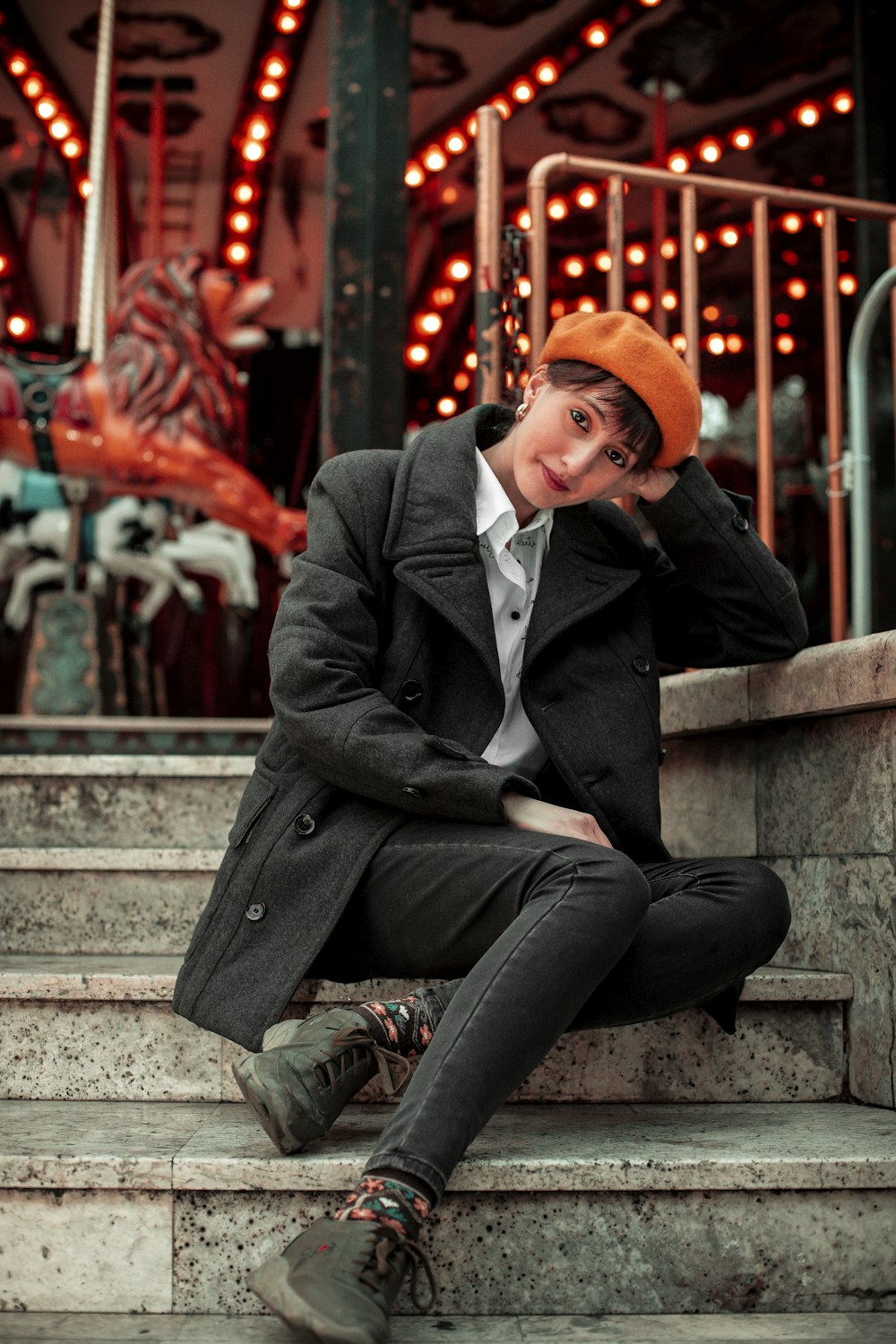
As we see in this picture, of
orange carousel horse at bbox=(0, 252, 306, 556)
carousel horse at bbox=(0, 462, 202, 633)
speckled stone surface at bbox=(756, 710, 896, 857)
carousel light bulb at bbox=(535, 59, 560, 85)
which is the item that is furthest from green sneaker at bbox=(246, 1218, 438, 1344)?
carousel light bulb at bbox=(535, 59, 560, 85)

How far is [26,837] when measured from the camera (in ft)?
9.05

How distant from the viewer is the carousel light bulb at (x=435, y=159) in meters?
5.62

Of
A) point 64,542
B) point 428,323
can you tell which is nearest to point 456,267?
point 428,323

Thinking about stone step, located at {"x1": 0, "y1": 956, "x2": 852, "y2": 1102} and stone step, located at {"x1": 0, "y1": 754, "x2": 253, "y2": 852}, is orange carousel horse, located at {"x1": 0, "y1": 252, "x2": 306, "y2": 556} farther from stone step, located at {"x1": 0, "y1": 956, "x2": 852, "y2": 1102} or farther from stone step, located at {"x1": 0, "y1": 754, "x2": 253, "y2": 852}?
stone step, located at {"x1": 0, "y1": 956, "x2": 852, "y2": 1102}

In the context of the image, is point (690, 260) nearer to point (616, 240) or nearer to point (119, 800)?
point (616, 240)

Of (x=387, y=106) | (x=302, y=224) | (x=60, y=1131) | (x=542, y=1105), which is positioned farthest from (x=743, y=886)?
(x=302, y=224)

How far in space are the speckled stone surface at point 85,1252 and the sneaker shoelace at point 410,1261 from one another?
1.02 ft

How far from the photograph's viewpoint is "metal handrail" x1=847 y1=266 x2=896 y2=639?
2.73 m

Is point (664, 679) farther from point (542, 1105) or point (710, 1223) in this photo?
point (710, 1223)

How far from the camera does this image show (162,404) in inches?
213

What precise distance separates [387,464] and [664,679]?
83 cm

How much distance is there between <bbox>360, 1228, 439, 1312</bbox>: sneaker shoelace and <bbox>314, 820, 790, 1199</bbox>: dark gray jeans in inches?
2.5

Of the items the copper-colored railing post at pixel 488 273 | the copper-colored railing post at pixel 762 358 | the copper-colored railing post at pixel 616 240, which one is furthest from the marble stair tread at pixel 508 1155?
the copper-colored railing post at pixel 616 240

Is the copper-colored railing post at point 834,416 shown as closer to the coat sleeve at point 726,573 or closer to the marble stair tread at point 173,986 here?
the coat sleeve at point 726,573
